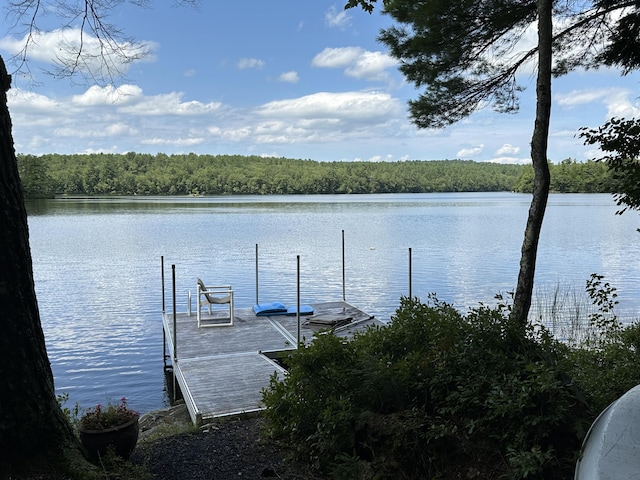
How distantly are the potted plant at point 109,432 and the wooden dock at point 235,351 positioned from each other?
4.95 ft

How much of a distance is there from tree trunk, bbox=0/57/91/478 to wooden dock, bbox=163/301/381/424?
6.64 feet

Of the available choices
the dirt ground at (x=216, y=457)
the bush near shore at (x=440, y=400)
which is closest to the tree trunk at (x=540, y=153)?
the bush near shore at (x=440, y=400)

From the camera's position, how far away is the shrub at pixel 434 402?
2.89 m

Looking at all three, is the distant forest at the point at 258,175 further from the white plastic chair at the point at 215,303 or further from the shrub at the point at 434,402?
the shrub at the point at 434,402

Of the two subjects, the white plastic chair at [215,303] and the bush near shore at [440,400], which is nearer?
A: the bush near shore at [440,400]

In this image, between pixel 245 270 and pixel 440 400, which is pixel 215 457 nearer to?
pixel 440 400

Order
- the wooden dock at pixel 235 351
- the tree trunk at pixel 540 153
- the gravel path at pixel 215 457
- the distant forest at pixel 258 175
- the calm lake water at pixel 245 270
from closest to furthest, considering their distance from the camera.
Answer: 1. the gravel path at pixel 215 457
2. the tree trunk at pixel 540 153
3. the wooden dock at pixel 235 351
4. the calm lake water at pixel 245 270
5. the distant forest at pixel 258 175

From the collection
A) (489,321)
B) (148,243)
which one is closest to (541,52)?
(489,321)

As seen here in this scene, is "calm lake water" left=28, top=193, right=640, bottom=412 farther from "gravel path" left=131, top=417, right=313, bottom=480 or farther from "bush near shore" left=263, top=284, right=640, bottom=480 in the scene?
"bush near shore" left=263, top=284, right=640, bottom=480

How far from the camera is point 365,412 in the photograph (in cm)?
346

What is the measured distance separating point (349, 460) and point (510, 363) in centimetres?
113

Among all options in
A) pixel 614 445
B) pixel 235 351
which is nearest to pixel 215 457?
pixel 614 445

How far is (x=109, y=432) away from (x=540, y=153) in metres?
4.47

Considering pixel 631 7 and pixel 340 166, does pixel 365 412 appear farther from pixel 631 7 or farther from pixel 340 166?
pixel 340 166
